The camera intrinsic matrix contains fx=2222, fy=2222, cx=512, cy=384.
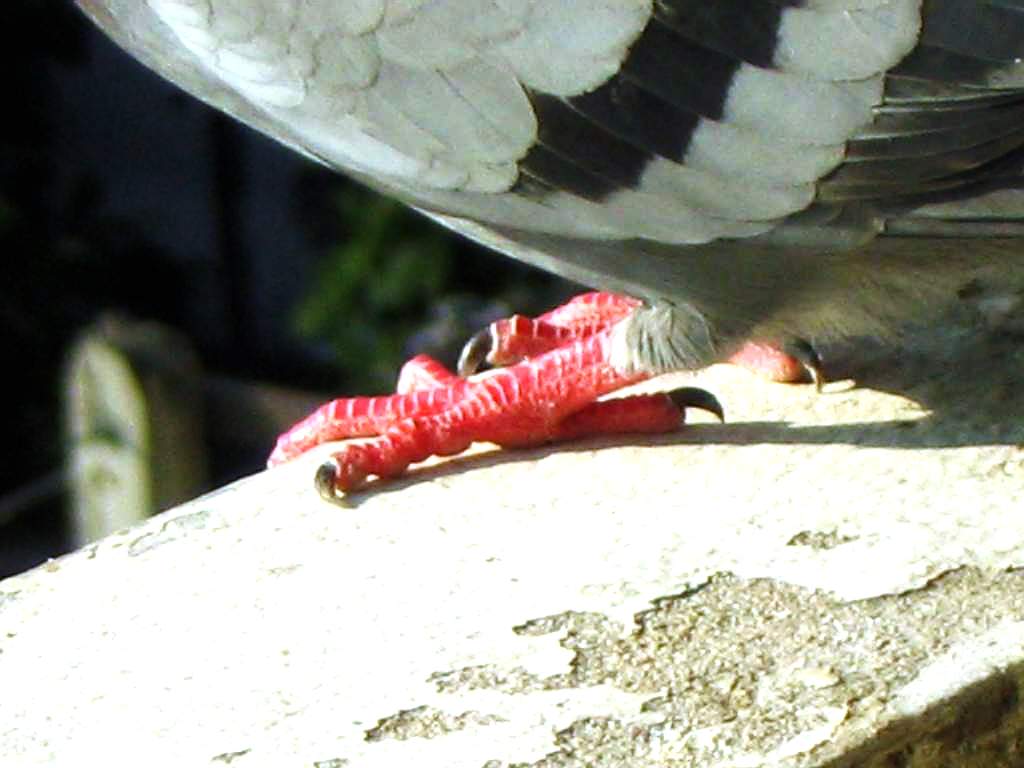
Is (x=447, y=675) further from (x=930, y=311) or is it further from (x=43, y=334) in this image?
(x=43, y=334)

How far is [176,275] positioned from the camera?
7547mm

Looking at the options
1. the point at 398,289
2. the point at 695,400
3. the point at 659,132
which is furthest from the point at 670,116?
the point at 398,289

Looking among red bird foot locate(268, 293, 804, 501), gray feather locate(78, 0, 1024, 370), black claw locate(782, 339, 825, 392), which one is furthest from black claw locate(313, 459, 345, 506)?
black claw locate(782, 339, 825, 392)

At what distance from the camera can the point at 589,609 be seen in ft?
9.37

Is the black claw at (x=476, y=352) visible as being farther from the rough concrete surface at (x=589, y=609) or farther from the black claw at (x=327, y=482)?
the black claw at (x=327, y=482)

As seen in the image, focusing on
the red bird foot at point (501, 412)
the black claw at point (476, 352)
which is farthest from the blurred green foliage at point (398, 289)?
the red bird foot at point (501, 412)

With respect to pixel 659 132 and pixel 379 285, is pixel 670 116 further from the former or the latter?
pixel 379 285

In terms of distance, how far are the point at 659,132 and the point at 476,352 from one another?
2.51 ft

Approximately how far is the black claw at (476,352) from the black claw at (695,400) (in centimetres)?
48

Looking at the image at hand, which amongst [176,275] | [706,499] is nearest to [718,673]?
[706,499]

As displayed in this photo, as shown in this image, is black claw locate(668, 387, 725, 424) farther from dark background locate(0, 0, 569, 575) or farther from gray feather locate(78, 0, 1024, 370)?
dark background locate(0, 0, 569, 575)

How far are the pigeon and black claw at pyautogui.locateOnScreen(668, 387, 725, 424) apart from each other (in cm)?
1

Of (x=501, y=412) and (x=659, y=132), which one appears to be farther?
(x=501, y=412)

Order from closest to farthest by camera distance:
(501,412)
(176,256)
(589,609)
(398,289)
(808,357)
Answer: (589,609) → (501,412) → (808,357) → (398,289) → (176,256)
